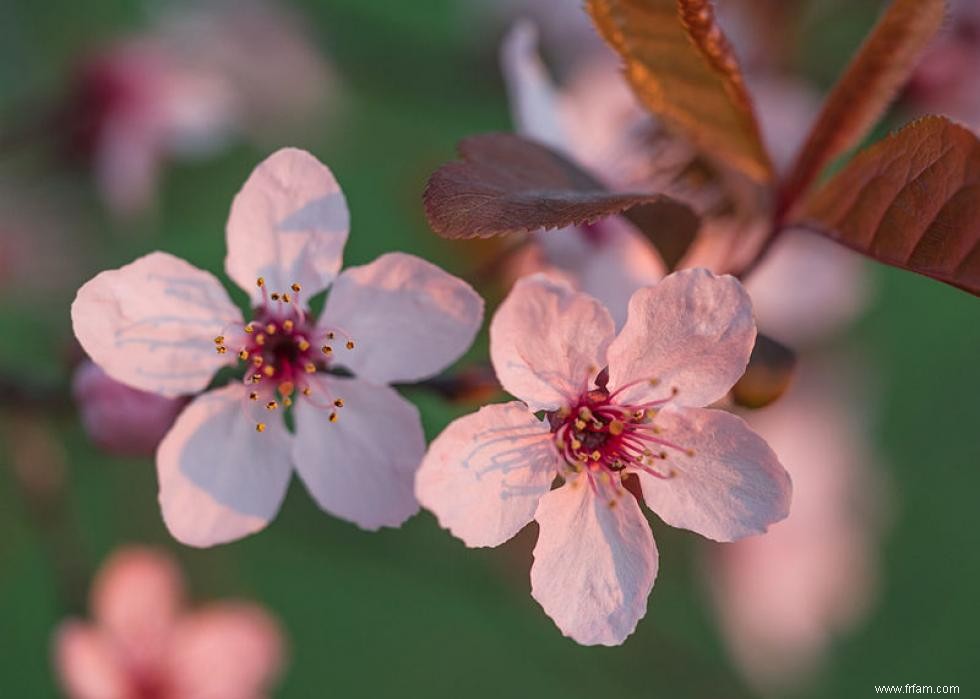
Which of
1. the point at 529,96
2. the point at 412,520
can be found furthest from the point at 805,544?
the point at 529,96

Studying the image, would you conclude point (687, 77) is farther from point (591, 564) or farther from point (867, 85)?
point (591, 564)

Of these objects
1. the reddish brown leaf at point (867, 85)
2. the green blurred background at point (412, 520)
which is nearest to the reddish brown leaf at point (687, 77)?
the reddish brown leaf at point (867, 85)

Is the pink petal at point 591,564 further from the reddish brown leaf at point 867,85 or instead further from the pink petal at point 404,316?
the reddish brown leaf at point 867,85

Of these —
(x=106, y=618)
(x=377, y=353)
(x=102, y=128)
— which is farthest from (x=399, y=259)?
(x=102, y=128)

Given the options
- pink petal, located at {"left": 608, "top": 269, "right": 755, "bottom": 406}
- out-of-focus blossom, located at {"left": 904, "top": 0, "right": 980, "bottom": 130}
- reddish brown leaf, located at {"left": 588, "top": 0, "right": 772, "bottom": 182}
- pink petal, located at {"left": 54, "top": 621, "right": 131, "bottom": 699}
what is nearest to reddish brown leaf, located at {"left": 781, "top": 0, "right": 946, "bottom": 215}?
reddish brown leaf, located at {"left": 588, "top": 0, "right": 772, "bottom": 182}

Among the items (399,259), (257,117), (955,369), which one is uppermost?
(399,259)

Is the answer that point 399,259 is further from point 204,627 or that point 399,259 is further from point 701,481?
point 204,627

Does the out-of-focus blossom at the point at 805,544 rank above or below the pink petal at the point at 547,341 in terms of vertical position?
below
